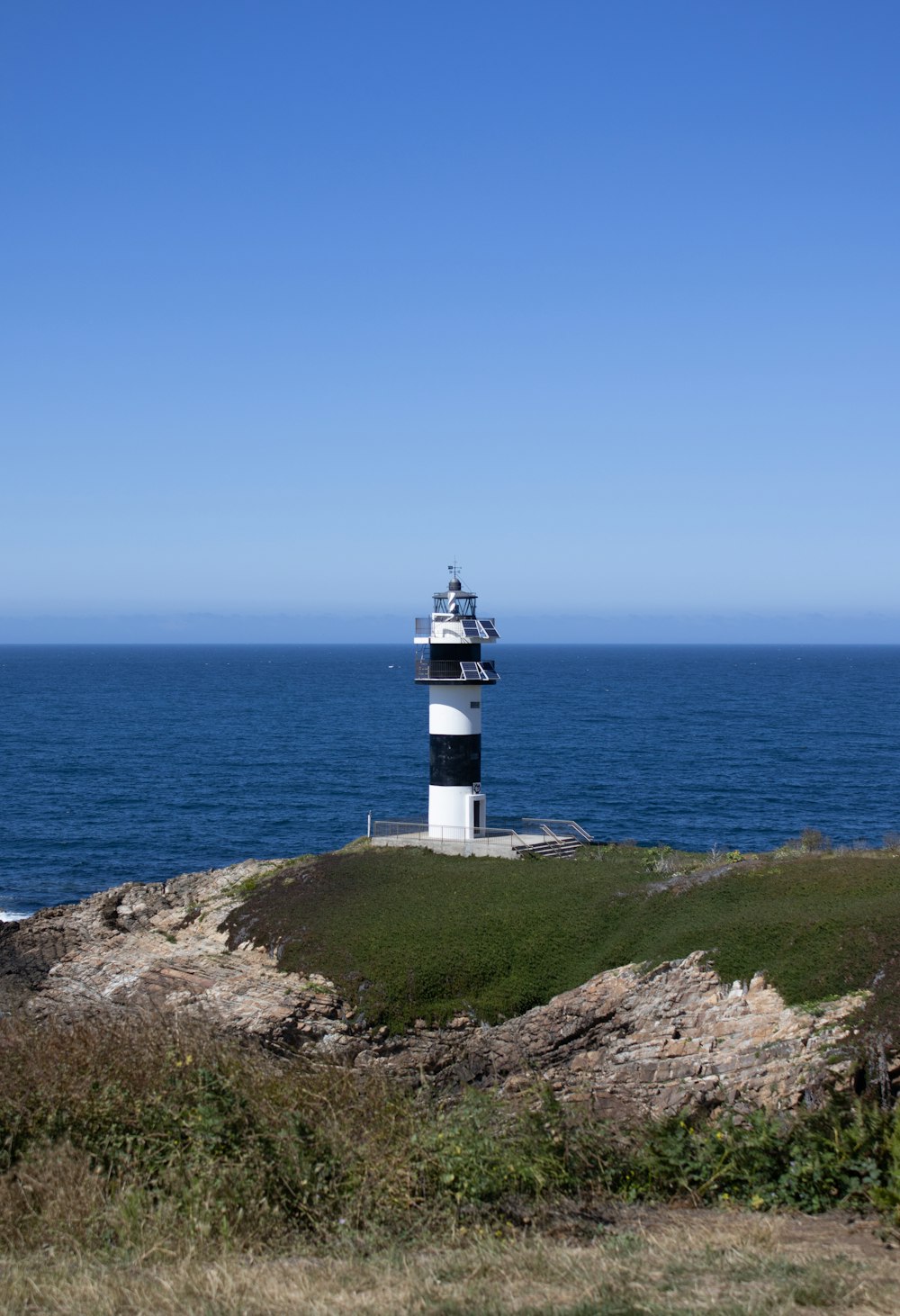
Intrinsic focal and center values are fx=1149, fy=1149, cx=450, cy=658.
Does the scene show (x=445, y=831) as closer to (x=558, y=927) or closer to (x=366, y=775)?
(x=558, y=927)

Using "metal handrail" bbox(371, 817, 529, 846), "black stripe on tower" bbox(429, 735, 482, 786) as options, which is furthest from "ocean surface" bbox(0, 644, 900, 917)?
"black stripe on tower" bbox(429, 735, 482, 786)

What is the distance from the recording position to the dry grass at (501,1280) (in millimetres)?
10453

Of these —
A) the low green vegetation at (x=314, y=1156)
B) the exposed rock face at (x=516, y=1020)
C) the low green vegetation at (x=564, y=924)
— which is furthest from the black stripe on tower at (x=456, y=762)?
the low green vegetation at (x=314, y=1156)

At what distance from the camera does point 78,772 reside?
78.1m

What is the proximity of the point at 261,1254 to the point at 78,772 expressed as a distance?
70.0 metres

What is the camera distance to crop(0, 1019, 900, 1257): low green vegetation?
1259cm

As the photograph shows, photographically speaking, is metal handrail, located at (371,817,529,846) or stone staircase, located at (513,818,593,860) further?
metal handrail, located at (371,817,529,846)

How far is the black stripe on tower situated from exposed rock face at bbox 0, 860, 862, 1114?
25.7 feet

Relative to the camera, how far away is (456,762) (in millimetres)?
38312

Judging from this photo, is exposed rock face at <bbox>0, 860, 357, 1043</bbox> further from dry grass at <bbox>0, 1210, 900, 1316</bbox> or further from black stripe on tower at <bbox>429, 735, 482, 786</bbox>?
dry grass at <bbox>0, 1210, 900, 1316</bbox>

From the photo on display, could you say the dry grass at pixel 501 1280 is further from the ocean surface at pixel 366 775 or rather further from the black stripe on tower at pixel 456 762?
the ocean surface at pixel 366 775

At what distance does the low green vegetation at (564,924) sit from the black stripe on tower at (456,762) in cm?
445

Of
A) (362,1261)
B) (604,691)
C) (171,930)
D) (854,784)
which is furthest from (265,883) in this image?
(604,691)

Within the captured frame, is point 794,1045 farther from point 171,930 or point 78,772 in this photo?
point 78,772
